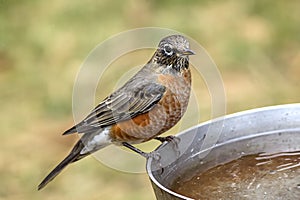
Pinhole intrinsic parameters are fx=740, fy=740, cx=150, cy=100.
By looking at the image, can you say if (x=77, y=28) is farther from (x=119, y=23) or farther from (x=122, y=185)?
(x=122, y=185)

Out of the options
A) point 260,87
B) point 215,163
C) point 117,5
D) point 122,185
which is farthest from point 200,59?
point 215,163

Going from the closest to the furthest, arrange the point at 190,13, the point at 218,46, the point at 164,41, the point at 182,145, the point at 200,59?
1. the point at 182,145
2. the point at 164,41
3. the point at 200,59
4. the point at 218,46
5. the point at 190,13

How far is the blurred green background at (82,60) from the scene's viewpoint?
18.2ft

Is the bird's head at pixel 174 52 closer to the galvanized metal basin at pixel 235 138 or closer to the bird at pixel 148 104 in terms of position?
the bird at pixel 148 104

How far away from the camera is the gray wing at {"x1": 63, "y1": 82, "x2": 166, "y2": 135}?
10.6 ft

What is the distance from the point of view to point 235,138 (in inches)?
110

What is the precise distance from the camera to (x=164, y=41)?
10.6 feet

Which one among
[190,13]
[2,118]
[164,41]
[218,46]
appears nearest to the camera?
[164,41]

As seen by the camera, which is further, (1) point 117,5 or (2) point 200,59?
(1) point 117,5

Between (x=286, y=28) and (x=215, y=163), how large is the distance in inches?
184

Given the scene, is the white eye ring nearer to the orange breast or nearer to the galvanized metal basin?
the orange breast

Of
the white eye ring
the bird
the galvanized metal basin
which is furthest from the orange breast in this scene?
the galvanized metal basin

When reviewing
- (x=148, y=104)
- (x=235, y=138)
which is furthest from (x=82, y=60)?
(x=235, y=138)

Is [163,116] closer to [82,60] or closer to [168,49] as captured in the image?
[168,49]
